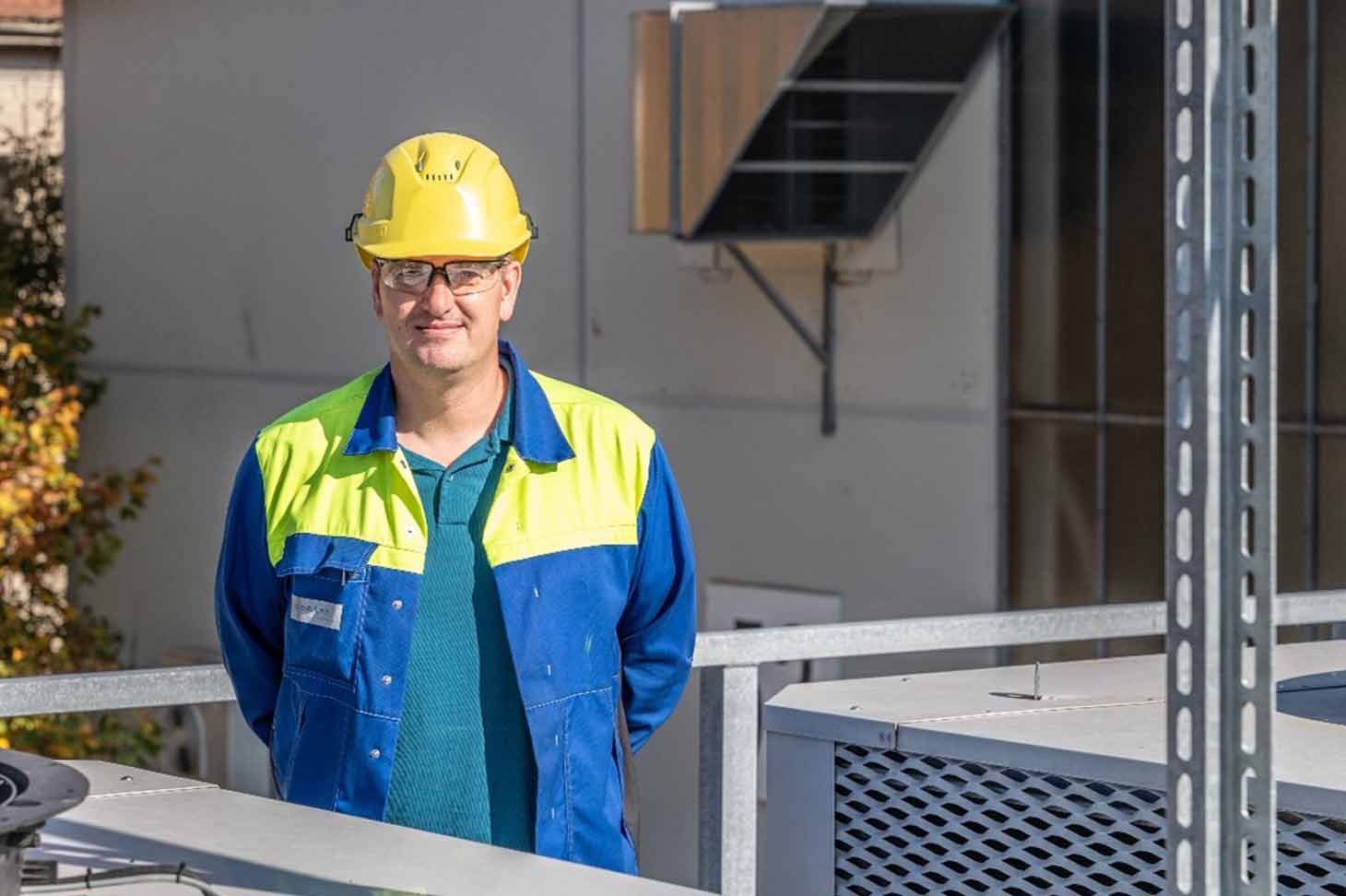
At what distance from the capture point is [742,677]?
4.00 metres

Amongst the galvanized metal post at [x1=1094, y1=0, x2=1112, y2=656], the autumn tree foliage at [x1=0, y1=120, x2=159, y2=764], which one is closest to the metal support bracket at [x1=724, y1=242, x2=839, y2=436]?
the galvanized metal post at [x1=1094, y1=0, x2=1112, y2=656]

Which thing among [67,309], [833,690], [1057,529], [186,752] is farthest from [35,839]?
[67,309]

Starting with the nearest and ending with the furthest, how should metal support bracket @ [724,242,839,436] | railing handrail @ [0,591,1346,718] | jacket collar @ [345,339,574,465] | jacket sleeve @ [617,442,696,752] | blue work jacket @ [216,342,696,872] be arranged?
blue work jacket @ [216,342,696,872], jacket collar @ [345,339,574,465], jacket sleeve @ [617,442,696,752], railing handrail @ [0,591,1346,718], metal support bracket @ [724,242,839,436]

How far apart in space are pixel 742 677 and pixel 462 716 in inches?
33.2

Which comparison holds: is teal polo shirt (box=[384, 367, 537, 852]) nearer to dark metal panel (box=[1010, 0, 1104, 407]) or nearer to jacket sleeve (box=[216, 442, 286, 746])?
jacket sleeve (box=[216, 442, 286, 746])

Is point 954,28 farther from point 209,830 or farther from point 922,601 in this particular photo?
point 209,830

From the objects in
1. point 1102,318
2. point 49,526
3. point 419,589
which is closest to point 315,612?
point 419,589

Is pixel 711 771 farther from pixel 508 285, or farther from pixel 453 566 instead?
pixel 508 285

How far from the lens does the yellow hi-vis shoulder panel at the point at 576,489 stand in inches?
130

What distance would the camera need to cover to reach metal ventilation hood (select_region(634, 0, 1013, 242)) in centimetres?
1165

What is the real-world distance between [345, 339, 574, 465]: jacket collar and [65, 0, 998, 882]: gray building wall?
348 inches

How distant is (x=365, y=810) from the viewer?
10.7 feet

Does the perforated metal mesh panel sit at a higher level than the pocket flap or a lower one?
lower

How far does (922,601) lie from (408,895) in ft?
34.3
